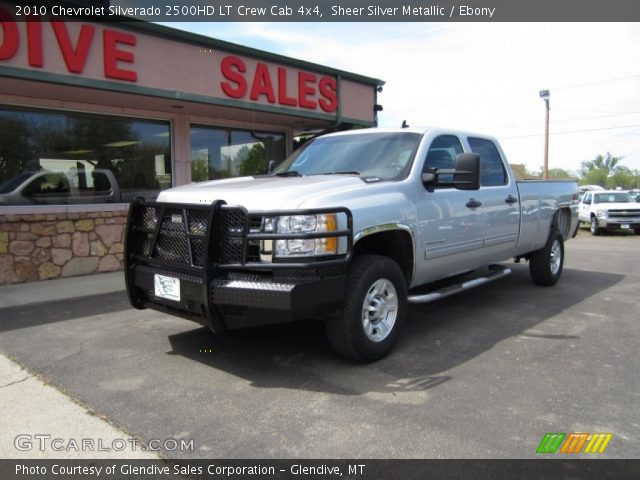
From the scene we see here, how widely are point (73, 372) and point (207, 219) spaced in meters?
1.67

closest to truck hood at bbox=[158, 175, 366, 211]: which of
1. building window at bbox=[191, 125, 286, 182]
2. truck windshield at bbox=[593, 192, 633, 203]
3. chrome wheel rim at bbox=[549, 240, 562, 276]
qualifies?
chrome wheel rim at bbox=[549, 240, 562, 276]

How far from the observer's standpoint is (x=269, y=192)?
3.72 metres

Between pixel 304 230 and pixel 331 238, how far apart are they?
0.20 m

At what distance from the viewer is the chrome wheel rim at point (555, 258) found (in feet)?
23.5

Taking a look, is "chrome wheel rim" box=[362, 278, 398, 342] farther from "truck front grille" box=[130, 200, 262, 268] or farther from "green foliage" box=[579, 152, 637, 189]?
"green foliage" box=[579, 152, 637, 189]

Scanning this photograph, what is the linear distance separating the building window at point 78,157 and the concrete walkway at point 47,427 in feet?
15.8

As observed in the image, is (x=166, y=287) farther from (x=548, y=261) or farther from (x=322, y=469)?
(x=548, y=261)

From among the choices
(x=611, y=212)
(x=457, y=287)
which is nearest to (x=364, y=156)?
(x=457, y=287)

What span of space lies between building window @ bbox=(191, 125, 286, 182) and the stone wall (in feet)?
8.32

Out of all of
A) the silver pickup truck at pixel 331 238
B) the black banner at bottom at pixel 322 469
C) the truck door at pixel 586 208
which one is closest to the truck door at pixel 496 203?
the silver pickup truck at pixel 331 238

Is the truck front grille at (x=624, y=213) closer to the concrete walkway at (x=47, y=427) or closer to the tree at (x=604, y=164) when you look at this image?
the concrete walkway at (x=47, y=427)

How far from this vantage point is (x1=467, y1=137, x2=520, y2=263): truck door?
5547mm

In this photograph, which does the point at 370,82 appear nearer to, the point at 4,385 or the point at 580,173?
the point at 4,385

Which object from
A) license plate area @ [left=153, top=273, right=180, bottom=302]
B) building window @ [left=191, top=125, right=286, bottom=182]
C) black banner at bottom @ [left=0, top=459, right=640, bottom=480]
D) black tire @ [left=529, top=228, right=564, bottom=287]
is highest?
building window @ [left=191, top=125, right=286, bottom=182]
